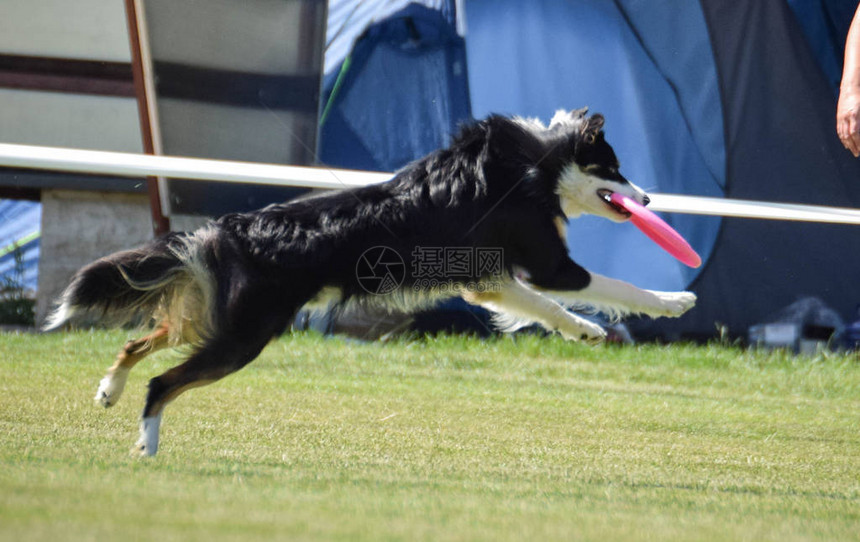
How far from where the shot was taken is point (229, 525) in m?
2.47

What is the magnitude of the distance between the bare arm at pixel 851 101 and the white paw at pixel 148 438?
3.19m

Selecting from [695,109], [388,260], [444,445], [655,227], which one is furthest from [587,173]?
[695,109]

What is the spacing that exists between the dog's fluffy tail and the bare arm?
9.37 ft

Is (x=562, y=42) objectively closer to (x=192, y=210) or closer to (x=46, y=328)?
(x=192, y=210)

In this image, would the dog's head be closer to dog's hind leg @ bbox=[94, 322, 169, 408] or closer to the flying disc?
the flying disc

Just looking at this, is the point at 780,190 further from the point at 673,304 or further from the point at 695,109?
the point at 673,304

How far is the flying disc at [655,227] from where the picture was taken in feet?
15.2

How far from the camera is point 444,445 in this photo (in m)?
4.58

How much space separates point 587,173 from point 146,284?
222 cm

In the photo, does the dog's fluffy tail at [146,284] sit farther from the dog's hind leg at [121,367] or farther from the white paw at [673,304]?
the white paw at [673,304]

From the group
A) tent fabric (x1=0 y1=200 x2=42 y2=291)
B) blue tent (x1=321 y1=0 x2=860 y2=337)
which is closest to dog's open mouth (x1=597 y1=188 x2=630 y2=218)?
blue tent (x1=321 y1=0 x2=860 y2=337)

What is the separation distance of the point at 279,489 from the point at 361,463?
89cm

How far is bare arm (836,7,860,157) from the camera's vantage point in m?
4.00

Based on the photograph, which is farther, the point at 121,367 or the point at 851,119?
the point at 121,367
